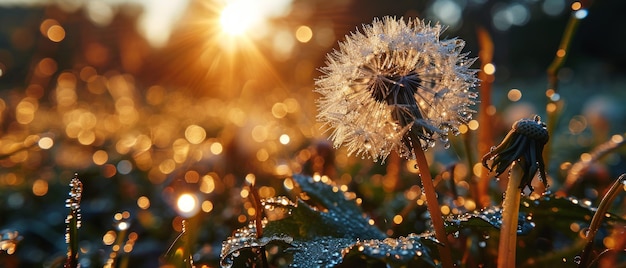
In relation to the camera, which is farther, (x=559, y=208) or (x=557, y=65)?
(x=557, y=65)

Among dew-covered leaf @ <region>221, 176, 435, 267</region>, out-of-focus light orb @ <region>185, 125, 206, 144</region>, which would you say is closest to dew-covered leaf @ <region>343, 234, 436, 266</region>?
dew-covered leaf @ <region>221, 176, 435, 267</region>

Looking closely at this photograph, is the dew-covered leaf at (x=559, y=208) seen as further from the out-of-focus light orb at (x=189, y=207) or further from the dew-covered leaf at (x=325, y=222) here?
the out-of-focus light orb at (x=189, y=207)

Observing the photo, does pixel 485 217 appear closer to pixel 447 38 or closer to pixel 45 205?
pixel 447 38

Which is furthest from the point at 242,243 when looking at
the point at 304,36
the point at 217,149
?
the point at 304,36

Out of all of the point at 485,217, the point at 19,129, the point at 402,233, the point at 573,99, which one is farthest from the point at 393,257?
the point at 573,99

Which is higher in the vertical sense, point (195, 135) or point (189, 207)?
point (195, 135)

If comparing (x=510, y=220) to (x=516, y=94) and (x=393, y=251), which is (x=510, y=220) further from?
(x=516, y=94)

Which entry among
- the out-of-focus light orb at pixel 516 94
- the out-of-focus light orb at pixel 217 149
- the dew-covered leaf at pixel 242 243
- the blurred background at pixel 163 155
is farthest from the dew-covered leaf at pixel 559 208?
the out-of-focus light orb at pixel 217 149
